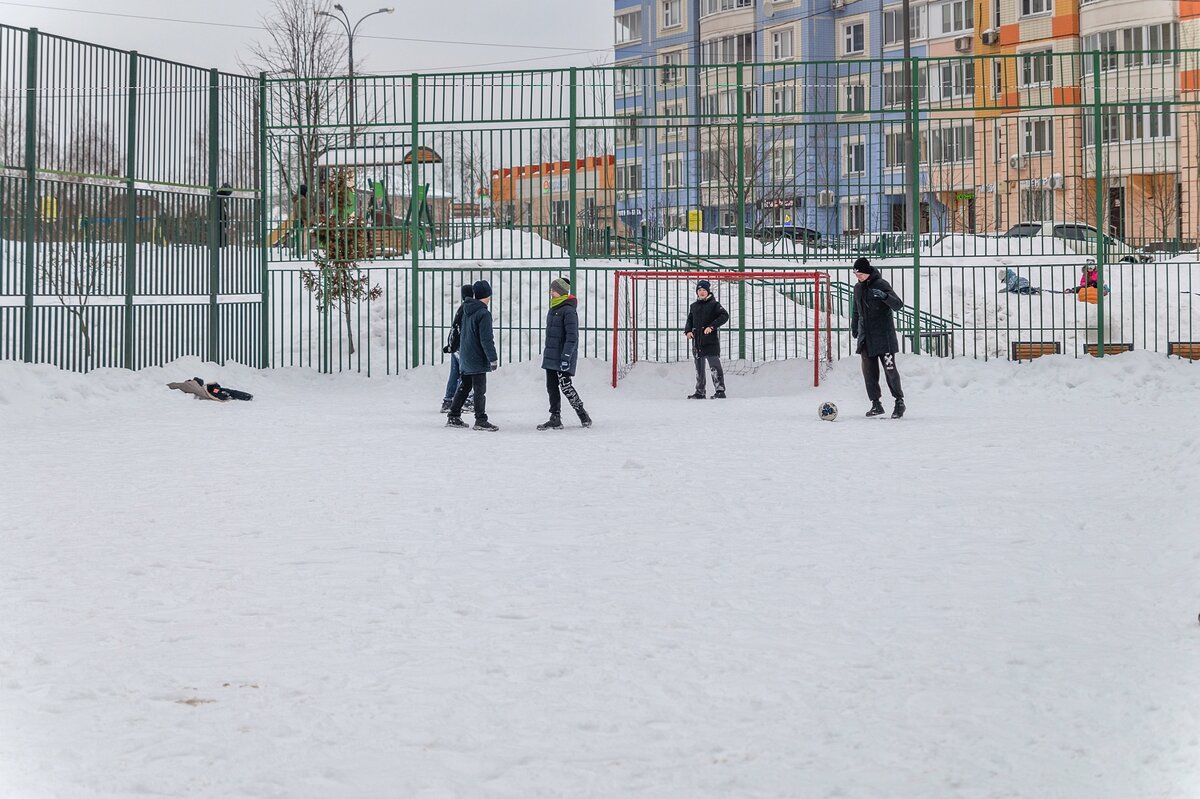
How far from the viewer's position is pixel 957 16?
57656mm

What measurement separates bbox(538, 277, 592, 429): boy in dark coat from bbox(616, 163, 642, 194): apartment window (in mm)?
6093

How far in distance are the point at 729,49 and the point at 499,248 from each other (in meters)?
44.8

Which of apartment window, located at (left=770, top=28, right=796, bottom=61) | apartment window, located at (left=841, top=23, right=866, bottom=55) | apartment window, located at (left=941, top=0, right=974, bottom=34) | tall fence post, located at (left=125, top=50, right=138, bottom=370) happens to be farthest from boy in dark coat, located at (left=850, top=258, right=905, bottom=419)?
apartment window, located at (left=770, top=28, right=796, bottom=61)

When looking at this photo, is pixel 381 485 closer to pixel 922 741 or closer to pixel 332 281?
pixel 922 741

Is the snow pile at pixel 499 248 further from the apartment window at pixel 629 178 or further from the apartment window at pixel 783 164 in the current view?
the apartment window at pixel 783 164

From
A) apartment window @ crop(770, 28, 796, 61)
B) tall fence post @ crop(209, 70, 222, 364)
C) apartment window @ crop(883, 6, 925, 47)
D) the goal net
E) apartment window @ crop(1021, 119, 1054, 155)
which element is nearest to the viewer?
tall fence post @ crop(209, 70, 222, 364)

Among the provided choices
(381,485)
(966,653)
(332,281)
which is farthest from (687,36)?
(966,653)

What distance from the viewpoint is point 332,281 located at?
23.2 m

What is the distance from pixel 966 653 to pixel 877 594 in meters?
1.11

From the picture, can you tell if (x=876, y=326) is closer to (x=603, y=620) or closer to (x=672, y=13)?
(x=603, y=620)

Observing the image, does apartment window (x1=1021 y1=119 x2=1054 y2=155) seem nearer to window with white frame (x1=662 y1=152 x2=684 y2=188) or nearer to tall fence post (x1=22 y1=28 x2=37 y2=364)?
window with white frame (x1=662 y1=152 x2=684 y2=188)

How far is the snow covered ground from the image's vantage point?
450cm

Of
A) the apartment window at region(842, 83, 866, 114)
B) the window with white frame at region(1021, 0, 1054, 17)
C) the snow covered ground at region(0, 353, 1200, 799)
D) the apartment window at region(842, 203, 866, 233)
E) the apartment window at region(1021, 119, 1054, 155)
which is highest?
the window with white frame at region(1021, 0, 1054, 17)

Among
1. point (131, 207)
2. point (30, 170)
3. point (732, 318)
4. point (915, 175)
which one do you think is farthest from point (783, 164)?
point (30, 170)
